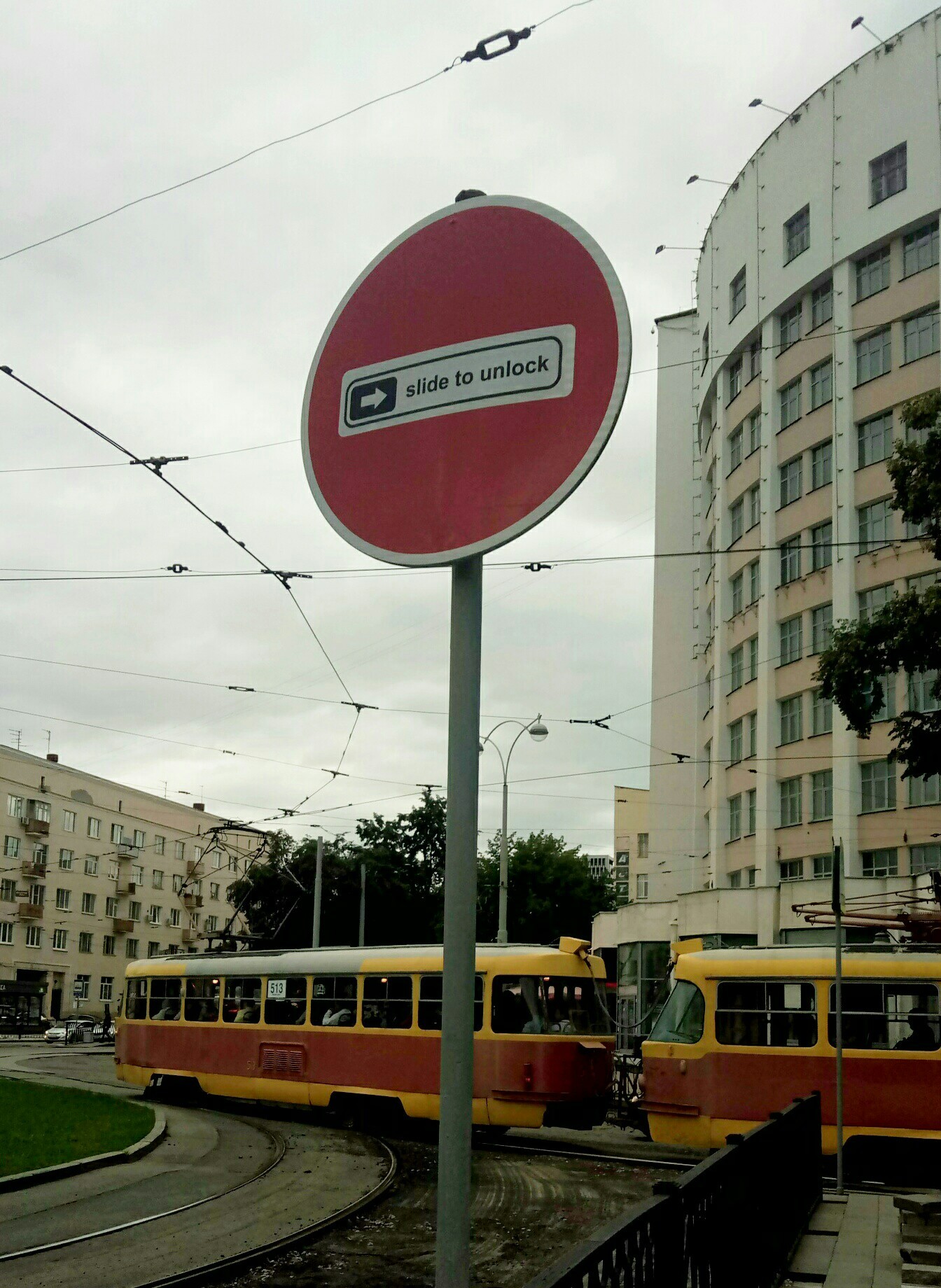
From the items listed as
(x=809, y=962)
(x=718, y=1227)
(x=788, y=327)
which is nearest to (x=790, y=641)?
(x=788, y=327)

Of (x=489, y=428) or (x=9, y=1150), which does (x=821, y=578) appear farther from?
(x=489, y=428)

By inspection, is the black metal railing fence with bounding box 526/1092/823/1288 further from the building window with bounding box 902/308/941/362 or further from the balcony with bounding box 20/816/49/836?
the balcony with bounding box 20/816/49/836

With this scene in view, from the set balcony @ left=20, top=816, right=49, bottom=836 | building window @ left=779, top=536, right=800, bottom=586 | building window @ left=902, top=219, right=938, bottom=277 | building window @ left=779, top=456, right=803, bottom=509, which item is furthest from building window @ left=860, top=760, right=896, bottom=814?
balcony @ left=20, top=816, right=49, bottom=836

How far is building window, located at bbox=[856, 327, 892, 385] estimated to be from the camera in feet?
123

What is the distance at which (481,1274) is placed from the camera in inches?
386

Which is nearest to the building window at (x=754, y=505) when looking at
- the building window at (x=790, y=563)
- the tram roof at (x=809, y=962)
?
the building window at (x=790, y=563)

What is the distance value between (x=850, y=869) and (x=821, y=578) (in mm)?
8538

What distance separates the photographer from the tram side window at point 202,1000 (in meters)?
23.9

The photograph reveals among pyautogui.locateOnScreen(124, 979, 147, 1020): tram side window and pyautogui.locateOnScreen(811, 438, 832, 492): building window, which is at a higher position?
pyautogui.locateOnScreen(811, 438, 832, 492): building window

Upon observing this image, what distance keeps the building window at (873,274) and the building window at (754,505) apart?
6732mm

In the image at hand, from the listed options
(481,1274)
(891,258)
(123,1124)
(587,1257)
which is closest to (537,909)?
(891,258)

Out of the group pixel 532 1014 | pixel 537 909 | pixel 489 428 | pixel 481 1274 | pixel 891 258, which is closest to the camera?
pixel 489 428

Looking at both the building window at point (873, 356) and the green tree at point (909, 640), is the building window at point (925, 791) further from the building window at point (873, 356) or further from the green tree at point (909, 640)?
the green tree at point (909, 640)

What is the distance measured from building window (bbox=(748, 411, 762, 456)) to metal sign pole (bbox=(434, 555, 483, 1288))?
1624 inches
